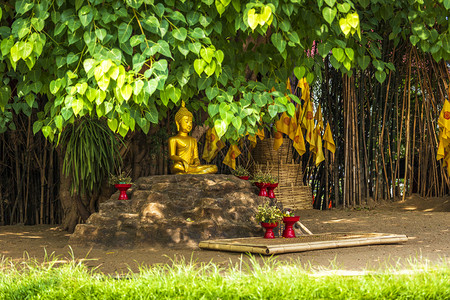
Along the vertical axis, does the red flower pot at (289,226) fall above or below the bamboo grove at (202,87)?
below

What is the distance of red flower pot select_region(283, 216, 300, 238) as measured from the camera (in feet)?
14.6

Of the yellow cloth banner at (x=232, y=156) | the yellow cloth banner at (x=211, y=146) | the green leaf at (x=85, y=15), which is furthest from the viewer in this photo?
the yellow cloth banner at (x=232, y=156)

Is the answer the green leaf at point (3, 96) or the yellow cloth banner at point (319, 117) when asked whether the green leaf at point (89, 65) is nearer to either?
the green leaf at point (3, 96)

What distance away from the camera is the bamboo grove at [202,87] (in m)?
3.12

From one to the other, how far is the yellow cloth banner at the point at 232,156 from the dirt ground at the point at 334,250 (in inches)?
40.3

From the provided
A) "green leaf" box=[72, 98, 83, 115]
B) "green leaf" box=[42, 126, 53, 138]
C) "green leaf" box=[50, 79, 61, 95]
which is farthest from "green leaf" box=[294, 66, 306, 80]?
"green leaf" box=[42, 126, 53, 138]

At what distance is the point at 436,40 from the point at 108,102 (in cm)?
226

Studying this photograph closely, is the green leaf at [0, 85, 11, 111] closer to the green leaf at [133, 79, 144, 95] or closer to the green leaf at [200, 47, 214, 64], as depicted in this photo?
the green leaf at [133, 79, 144, 95]

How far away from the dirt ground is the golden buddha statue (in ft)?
3.36

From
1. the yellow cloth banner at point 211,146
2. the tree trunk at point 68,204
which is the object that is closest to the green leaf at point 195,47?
the tree trunk at point 68,204

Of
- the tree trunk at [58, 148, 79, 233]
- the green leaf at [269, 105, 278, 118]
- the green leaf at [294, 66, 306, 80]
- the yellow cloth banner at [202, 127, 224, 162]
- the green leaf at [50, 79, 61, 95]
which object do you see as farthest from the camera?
the yellow cloth banner at [202, 127, 224, 162]

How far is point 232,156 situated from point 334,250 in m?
2.79

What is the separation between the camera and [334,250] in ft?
13.0

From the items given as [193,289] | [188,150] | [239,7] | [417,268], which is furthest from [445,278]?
[188,150]
